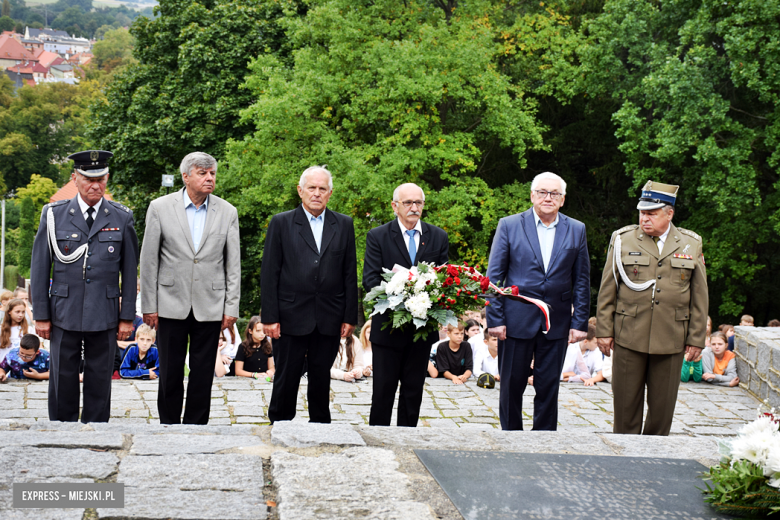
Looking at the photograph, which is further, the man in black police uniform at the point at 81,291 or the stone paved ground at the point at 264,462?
the man in black police uniform at the point at 81,291

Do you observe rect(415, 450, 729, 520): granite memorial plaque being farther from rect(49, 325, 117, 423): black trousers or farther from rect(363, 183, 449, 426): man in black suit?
rect(49, 325, 117, 423): black trousers

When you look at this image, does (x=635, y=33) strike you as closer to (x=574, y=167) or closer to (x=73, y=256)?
(x=574, y=167)

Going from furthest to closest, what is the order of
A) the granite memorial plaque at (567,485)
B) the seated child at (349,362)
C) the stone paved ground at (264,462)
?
1. the seated child at (349,362)
2. the granite memorial plaque at (567,485)
3. the stone paved ground at (264,462)

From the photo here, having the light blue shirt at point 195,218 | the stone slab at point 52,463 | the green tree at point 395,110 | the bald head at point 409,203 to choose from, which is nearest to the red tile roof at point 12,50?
the green tree at point 395,110

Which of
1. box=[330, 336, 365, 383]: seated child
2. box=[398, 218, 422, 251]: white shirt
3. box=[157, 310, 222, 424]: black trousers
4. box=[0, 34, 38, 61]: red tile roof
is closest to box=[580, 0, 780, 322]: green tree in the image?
box=[330, 336, 365, 383]: seated child

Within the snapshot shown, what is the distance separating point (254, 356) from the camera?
9.46m

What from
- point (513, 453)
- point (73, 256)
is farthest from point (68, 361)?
point (513, 453)

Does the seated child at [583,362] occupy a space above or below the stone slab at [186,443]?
below

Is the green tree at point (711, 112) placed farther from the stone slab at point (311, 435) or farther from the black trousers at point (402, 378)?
the stone slab at point (311, 435)

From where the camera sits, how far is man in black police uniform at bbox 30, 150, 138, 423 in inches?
203

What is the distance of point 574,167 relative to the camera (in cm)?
2234

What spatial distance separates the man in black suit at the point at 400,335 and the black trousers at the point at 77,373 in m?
1.88

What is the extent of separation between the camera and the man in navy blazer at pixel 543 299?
5434mm

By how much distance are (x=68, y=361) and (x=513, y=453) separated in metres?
3.25
